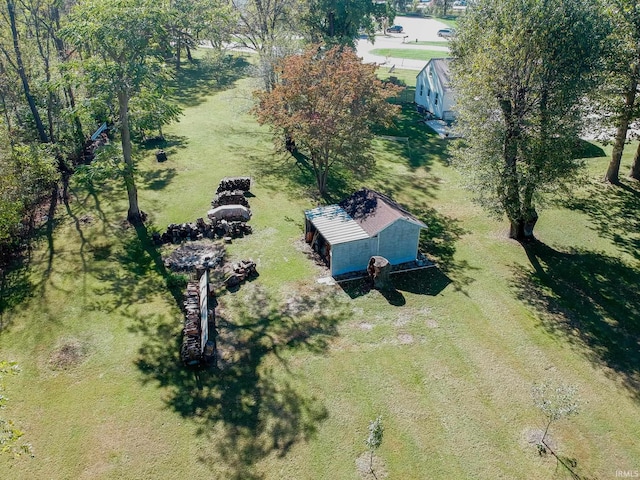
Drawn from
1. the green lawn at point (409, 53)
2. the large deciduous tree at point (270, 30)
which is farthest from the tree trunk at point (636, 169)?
the green lawn at point (409, 53)

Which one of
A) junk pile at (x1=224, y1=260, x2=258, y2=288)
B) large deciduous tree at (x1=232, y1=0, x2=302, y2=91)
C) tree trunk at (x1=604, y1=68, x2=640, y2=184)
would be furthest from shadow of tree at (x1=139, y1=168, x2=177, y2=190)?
tree trunk at (x1=604, y1=68, x2=640, y2=184)

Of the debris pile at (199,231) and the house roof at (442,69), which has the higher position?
the house roof at (442,69)

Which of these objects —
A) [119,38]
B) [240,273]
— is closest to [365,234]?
[240,273]

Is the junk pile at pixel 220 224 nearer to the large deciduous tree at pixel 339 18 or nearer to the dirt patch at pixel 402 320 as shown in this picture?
the dirt patch at pixel 402 320

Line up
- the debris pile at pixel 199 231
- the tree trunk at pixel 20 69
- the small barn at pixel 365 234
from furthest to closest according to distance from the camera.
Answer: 1. the tree trunk at pixel 20 69
2. the debris pile at pixel 199 231
3. the small barn at pixel 365 234

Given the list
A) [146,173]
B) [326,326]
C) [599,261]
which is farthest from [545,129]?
[146,173]

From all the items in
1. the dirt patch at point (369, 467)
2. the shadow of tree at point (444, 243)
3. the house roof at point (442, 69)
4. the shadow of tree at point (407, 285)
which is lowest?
the dirt patch at point (369, 467)

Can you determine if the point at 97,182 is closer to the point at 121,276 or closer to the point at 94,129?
the point at 94,129
